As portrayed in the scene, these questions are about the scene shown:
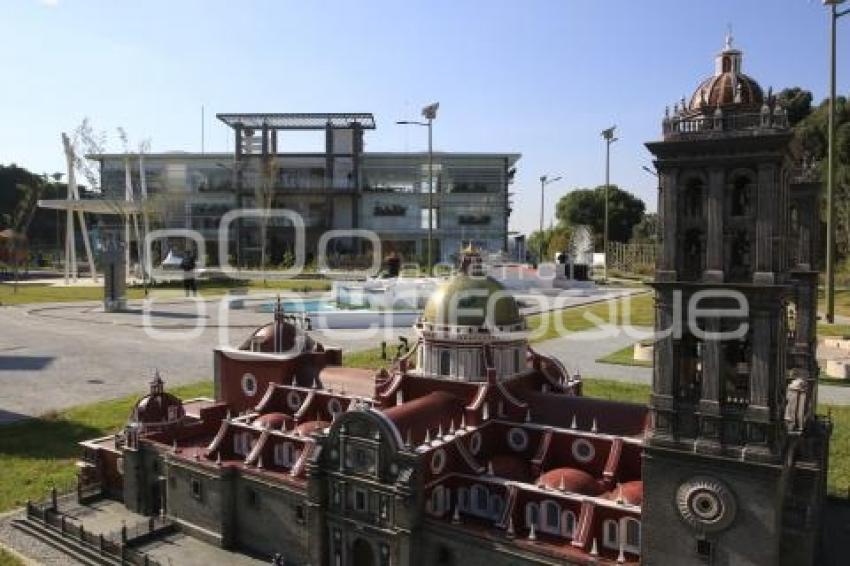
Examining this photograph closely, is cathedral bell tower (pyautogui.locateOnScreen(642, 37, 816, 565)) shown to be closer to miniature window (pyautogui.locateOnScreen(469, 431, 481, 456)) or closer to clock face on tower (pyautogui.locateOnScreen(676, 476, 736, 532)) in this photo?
clock face on tower (pyautogui.locateOnScreen(676, 476, 736, 532))

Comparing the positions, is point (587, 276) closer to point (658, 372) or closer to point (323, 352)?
point (323, 352)

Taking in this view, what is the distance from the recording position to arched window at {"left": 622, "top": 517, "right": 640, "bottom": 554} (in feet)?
55.0

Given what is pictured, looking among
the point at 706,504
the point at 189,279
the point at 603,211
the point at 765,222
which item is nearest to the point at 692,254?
the point at 765,222

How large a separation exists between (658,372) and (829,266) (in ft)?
120

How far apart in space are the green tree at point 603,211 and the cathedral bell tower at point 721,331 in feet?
385

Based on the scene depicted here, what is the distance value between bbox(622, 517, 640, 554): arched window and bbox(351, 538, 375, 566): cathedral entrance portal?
6.93 meters

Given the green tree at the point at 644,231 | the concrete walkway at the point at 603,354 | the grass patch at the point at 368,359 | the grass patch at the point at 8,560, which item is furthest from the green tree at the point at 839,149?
the grass patch at the point at 8,560

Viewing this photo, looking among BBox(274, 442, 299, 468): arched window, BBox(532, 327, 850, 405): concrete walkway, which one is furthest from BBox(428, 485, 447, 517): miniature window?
BBox(532, 327, 850, 405): concrete walkway

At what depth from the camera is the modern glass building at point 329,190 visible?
107 metres

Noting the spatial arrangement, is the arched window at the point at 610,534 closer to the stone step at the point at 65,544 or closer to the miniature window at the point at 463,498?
the miniature window at the point at 463,498

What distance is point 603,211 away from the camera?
131625mm

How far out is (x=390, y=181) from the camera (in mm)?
110000

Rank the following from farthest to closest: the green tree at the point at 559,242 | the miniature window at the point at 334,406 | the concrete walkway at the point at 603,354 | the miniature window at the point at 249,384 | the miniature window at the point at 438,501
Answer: the green tree at the point at 559,242, the concrete walkway at the point at 603,354, the miniature window at the point at 249,384, the miniature window at the point at 334,406, the miniature window at the point at 438,501

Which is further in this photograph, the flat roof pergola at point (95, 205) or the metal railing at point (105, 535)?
the flat roof pergola at point (95, 205)
